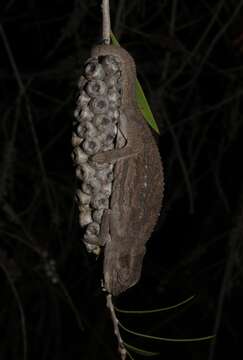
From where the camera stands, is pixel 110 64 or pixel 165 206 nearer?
pixel 110 64

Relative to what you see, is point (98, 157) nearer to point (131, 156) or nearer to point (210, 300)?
point (131, 156)

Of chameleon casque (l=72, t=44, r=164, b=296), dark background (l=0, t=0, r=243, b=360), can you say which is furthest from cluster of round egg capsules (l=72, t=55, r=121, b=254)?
dark background (l=0, t=0, r=243, b=360)

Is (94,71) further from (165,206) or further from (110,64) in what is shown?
(165,206)

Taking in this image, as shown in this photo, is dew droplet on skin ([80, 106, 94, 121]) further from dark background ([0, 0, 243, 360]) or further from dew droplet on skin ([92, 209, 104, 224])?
dark background ([0, 0, 243, 360])

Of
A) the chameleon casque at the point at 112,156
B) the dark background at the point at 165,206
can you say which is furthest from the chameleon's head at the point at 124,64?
the dark background at the point at 165,206

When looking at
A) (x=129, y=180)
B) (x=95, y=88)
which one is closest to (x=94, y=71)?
(x=95, y=88)

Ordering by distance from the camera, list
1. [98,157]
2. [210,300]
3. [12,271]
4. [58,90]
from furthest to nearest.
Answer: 1. [58,90]
2. [210,300]
3. [12,271]
4. [98,157]

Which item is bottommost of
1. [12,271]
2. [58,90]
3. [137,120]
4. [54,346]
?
[54,346]

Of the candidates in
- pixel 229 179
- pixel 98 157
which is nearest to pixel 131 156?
pixel 98 157
